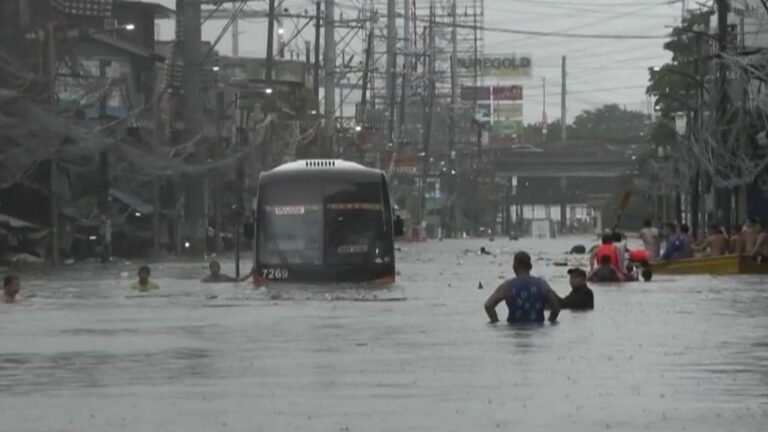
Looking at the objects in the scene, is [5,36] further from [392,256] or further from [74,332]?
[74,332]

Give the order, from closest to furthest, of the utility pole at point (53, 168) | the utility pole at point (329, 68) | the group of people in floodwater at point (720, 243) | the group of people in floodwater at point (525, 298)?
the group of people in floodwater at point (525, 298), the group of people in floodwater at point (720, 243), the utility pole at point (53, 168), the utility pole at point (329, 68)

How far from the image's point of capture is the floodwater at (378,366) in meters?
16.8

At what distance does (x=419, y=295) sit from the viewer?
1781 inches

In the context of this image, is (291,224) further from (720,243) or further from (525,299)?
(525,299)

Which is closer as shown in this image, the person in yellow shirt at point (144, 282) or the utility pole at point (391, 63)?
the person in yellow shirt at point (144, 282)

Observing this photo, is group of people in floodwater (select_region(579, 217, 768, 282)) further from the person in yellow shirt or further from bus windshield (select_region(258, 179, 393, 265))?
the person in yellow shirt

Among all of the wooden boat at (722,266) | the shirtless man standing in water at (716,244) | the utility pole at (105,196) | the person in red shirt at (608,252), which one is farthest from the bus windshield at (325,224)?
the utility pole at (105,196)

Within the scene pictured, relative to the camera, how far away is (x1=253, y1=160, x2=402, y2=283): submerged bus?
5022 cm

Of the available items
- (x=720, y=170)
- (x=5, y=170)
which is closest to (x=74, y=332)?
(x=5, y=170)

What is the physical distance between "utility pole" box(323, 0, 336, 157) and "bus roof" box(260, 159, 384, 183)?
95.7m

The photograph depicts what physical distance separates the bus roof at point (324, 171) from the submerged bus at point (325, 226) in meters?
0.02

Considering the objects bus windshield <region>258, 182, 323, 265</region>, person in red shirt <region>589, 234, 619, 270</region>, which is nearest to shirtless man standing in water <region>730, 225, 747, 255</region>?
person in red shirt <region>589, 234, 619, 270</region>

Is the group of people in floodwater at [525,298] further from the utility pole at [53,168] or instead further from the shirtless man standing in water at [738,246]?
the utility pole at [53,168]

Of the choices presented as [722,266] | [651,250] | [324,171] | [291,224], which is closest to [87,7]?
[651,250]
